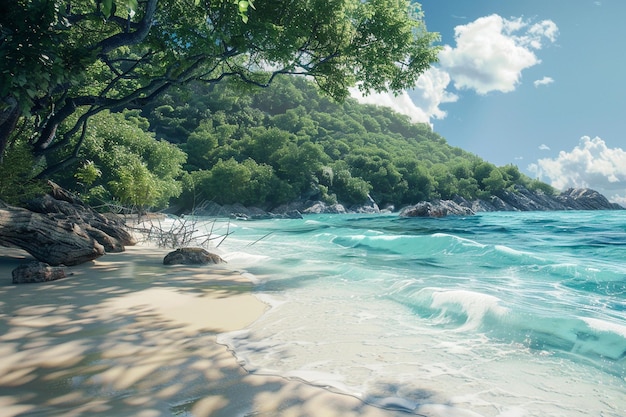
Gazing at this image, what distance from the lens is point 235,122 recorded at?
106875 mm

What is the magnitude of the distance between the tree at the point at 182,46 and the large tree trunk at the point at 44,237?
2262mm

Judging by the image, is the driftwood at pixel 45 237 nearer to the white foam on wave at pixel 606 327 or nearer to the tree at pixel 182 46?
the tree at pixel 182 46

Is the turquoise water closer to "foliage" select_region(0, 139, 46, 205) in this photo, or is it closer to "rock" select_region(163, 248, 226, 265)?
"rock" select_region(163, 248, 226, 265)

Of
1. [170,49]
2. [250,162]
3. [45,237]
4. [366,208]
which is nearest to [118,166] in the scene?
[170,49]

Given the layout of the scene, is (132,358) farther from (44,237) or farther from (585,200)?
(585,200)

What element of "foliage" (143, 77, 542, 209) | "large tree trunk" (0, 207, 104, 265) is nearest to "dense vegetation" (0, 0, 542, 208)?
"large tree trunk" (0, 207, 104, 265)

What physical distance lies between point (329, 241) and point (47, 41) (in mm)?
15722

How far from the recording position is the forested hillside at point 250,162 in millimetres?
28156

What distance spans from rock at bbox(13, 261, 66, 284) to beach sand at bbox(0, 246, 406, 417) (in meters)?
0.19

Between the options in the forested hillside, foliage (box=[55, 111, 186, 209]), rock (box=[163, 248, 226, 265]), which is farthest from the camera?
the forested hillside

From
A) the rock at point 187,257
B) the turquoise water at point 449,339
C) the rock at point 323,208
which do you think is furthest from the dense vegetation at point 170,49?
the rock at point 323,208

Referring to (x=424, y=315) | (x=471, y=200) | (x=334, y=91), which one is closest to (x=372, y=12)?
(x=334, y=91)

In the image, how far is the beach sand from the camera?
274 cm

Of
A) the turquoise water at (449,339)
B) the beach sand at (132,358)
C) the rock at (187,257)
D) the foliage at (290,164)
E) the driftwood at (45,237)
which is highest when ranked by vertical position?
the foliage at (290,164)
